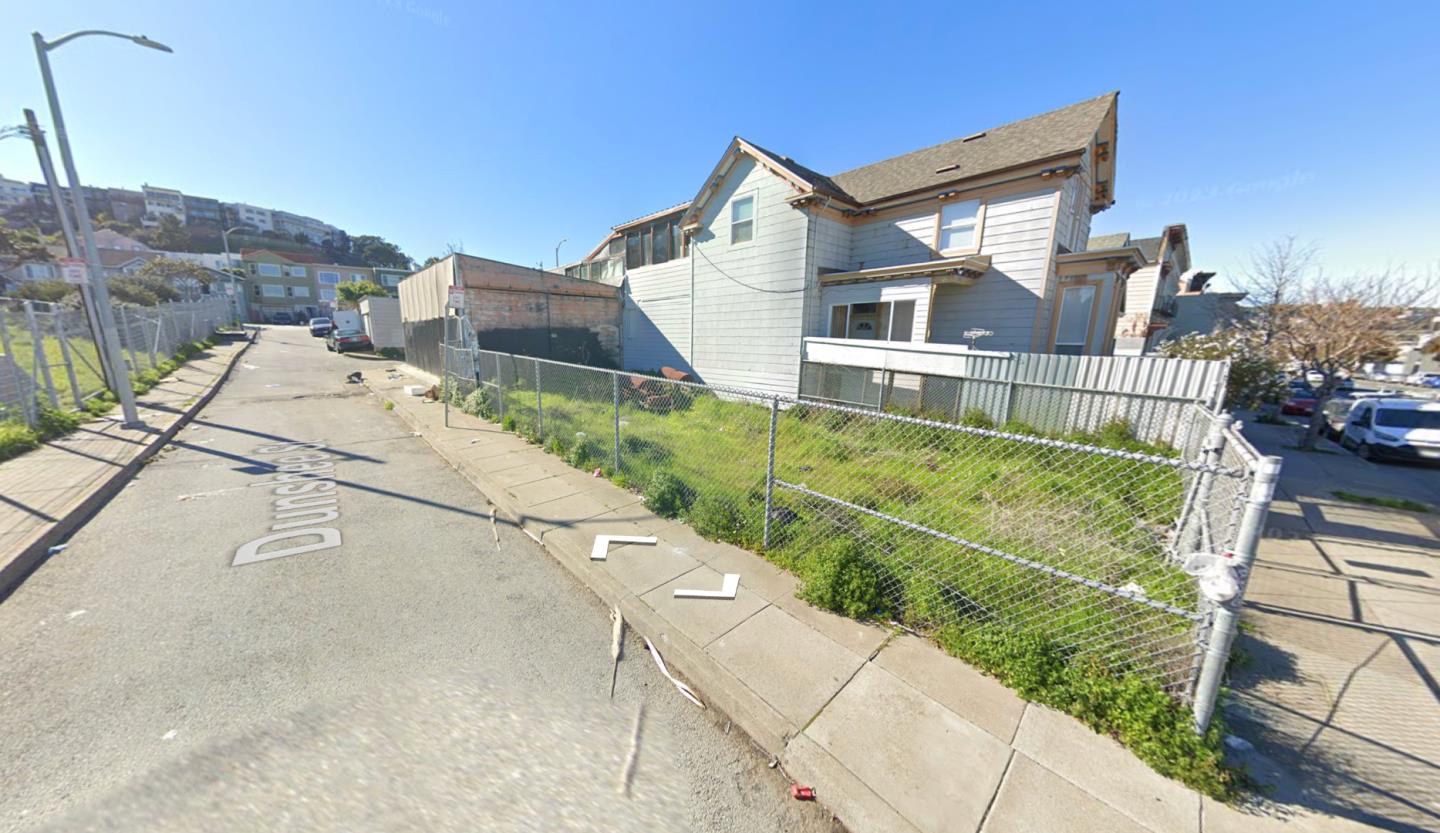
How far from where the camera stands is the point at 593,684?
9.45 feet

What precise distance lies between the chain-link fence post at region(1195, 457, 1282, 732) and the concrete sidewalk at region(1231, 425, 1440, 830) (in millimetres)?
539

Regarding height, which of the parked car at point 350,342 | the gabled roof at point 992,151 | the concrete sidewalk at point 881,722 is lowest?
the concrete sidewalk at point 881,722

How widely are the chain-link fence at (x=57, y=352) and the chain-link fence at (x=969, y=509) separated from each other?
6976 mm

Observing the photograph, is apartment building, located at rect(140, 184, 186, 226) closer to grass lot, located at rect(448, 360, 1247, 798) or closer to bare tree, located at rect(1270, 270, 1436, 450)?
grass lot, located at rect(448, 360, 1247, 798)

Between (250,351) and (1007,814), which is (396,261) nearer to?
(250,351)

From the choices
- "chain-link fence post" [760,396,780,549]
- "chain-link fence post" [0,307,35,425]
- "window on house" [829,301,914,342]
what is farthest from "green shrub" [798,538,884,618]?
"chain-link fence post" [0,307,35,425]

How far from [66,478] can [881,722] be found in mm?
9524

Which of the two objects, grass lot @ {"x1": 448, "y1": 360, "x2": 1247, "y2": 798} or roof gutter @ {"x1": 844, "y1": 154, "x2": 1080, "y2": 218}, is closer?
grass lot @ {"x1": 448, "y1": 360, "x2": 1247, "y2": 798}

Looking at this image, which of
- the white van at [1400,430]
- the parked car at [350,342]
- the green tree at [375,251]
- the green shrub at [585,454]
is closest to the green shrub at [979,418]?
the green shrub at [585,454]

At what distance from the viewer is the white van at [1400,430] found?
31.2ft

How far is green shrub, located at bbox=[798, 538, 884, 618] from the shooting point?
341 centimetres

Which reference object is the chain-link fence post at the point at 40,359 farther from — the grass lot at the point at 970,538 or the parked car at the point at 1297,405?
the parked car at the point at 1297,405

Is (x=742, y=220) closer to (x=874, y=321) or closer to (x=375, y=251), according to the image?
(x=874, y=321)

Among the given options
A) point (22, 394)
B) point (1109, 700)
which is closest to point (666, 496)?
point (1109, 700)
